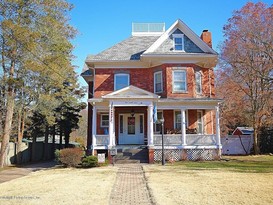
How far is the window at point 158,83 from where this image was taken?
22800mm

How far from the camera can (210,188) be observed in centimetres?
983

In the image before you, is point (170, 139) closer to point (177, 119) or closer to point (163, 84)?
point (177, 119)

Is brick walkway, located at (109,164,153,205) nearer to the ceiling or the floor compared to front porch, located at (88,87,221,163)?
nearer to the floor

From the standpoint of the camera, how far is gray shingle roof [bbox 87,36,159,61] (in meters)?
23.3

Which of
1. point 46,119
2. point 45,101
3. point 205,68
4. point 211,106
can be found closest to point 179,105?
point 211,106

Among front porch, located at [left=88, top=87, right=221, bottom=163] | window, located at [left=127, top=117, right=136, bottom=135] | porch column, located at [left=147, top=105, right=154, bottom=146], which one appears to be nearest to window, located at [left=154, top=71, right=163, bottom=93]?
front porch, located at [left=88, top=87, right=221, bottom=163]

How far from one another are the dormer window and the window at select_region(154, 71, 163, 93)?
8.01 ft

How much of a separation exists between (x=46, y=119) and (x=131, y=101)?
10.8 metres

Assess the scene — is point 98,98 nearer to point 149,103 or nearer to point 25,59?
point 149,103

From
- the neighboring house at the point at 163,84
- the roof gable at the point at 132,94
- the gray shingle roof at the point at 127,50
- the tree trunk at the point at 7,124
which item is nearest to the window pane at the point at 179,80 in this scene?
the neighboring house at the point at 163,84

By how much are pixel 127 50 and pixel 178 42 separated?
4414mm

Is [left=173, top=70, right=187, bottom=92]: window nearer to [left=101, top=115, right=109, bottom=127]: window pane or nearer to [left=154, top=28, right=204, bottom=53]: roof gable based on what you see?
[left=154, top=28, right=204, bottom=53]: roof gable

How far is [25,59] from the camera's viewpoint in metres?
19.8

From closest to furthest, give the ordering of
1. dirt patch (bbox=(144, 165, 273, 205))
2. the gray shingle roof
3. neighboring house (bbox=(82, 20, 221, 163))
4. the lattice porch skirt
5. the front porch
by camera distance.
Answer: dirt patch (bbox=(144, 165, 273, 205))
the front porch
the lattice porch skirt
neighboring house (bbox=(82, 20, 221, 163))
the gray shingle roof
